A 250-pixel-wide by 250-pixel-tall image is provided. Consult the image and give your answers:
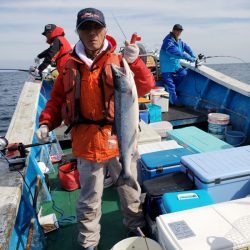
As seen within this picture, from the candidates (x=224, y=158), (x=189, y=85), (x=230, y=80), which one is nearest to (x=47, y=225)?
(x=224, y=158)

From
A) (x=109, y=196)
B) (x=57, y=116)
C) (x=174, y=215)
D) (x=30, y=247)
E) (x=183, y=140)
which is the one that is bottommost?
(x=109, y=196)

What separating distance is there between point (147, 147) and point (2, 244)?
254 cm

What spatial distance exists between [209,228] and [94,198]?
1273 mm

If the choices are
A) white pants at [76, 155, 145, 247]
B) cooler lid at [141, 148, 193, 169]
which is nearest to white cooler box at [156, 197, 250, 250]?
white pants at [76, 155, 145, 247]

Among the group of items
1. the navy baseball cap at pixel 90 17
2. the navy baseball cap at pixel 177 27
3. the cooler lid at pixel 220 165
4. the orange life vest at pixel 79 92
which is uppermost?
the navy baseball cap at pixel 90 17

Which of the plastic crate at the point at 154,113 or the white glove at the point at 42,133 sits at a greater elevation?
the white glove at the point at 42,133

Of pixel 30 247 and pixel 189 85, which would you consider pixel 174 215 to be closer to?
pixel 30 247

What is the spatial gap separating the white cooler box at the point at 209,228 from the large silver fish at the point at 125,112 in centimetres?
69

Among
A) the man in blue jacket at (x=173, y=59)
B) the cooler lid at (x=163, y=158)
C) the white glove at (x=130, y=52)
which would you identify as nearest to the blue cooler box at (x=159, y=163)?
the cooler lid at (x=163, y=158)

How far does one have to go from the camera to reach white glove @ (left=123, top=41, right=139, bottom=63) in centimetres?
247

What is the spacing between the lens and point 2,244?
2074 mm

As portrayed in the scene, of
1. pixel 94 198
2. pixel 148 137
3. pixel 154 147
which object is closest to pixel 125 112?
pixel 94 198

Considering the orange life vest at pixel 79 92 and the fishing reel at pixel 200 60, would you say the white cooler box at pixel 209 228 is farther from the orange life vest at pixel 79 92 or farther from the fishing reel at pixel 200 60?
the fishing reel at pixel 200 60

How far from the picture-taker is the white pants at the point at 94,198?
288 centimetres
